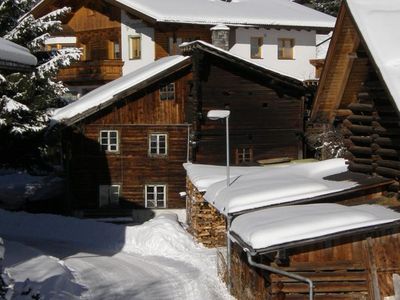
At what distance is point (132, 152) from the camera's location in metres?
30.6

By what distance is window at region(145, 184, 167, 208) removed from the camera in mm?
30781

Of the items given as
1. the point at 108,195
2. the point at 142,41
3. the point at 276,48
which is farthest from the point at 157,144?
the point at 276,48

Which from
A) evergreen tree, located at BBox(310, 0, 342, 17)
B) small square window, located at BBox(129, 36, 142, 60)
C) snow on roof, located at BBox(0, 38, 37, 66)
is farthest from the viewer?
evergreen tree, located at BBox(310, 0, 342, 17)

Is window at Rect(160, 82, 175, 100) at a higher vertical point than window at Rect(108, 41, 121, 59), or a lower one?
lower

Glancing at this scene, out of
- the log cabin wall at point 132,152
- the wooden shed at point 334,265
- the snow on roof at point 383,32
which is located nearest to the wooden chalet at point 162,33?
the log cabin wall at point 132,152

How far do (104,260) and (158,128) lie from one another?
9601 mm

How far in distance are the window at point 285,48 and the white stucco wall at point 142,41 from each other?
731 cm

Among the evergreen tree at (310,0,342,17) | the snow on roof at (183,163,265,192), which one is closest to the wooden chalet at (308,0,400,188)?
the snow on roof at (183,163,265,192)

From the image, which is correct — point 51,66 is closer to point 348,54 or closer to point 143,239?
point 143,239

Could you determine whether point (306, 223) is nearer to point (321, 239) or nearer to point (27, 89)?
point (321, 239)

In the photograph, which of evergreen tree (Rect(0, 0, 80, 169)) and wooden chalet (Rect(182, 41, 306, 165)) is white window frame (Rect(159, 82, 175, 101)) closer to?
wooden chalet (Rect(182, 41, 306, 165))

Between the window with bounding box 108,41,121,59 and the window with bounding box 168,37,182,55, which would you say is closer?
the window with bounding box 168,37,182,55

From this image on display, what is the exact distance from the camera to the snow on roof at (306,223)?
12156 mm

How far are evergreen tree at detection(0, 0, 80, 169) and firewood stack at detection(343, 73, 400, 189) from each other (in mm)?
15287
